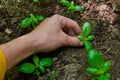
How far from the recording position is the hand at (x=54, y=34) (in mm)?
1495

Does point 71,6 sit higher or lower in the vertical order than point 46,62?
higher

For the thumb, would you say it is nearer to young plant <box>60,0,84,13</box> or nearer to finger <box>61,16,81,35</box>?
finger <box>61,16,81,35</box>

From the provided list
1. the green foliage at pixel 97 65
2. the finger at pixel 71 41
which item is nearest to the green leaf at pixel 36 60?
the finger at pixel 71 41

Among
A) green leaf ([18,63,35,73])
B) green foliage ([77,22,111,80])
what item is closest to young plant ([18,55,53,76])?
green leaf ([18,63,35,73])

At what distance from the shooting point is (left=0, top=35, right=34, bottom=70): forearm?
4.62 feet

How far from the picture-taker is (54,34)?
1.53 m

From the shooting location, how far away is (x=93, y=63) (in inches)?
53.9

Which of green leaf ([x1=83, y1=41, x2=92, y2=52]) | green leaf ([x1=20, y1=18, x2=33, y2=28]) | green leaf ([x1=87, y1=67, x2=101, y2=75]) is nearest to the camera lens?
green leaf ([x1=87, y1=67, x2=101, y2=75])

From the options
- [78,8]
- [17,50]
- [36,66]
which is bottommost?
[36,66]

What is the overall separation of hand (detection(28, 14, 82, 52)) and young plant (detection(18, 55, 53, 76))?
2.1 inches

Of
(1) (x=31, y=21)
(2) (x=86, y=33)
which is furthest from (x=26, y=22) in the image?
(2) (x=86, y=33)

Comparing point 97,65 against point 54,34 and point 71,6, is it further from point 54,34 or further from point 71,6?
point 71,6

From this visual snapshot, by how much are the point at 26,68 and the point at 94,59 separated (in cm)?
35

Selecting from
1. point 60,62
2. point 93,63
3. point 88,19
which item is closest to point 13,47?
point 60,62
